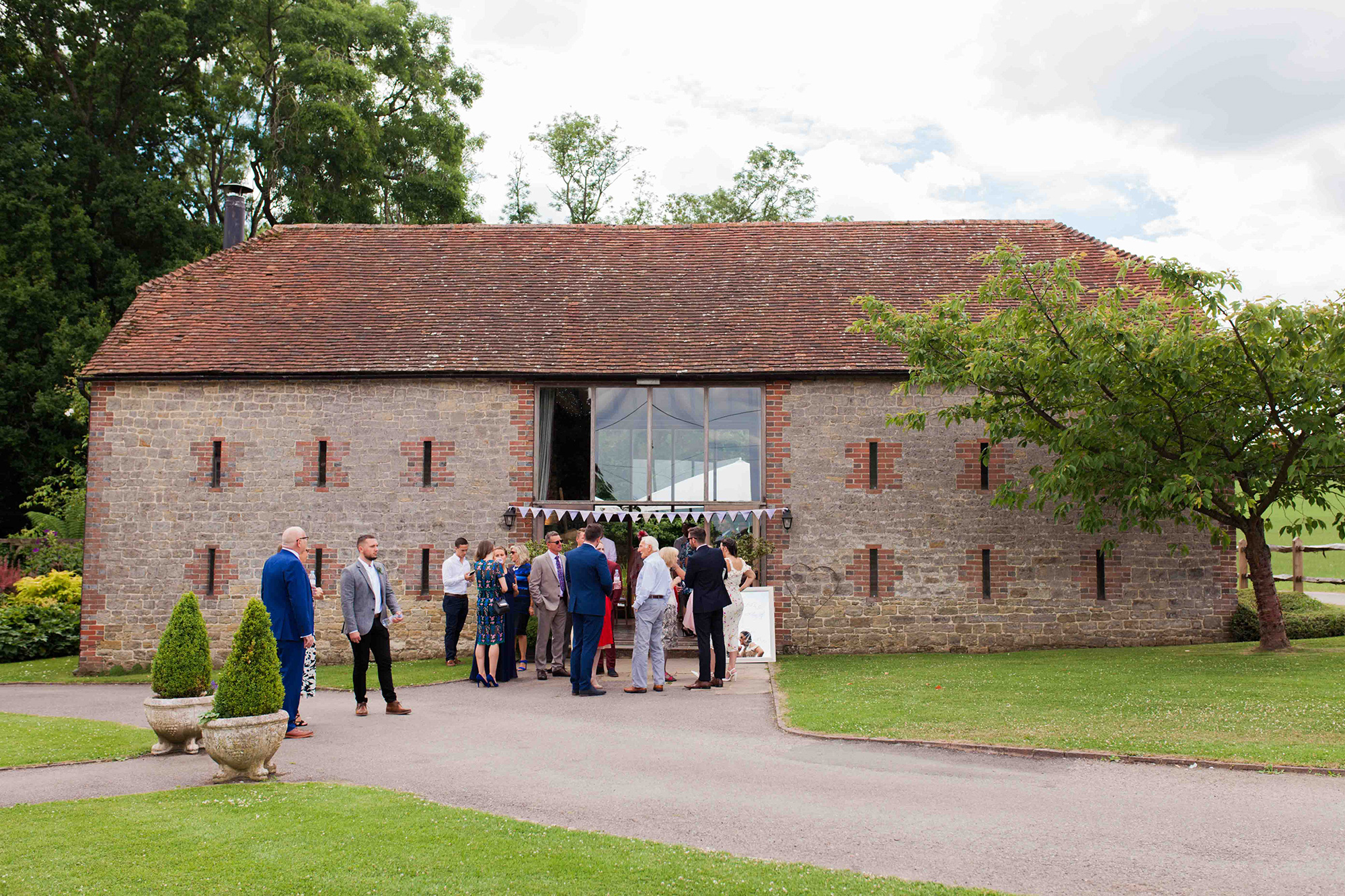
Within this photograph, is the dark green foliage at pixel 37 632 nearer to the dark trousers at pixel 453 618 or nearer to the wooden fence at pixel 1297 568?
the dark trousers at pixel 453 618

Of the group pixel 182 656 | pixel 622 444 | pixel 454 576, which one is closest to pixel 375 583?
pixel 182 656

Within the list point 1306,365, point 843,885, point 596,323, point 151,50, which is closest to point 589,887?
point 843,885

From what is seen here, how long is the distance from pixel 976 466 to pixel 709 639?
5940 mm

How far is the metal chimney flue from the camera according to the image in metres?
19.4

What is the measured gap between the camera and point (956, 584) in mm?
15336

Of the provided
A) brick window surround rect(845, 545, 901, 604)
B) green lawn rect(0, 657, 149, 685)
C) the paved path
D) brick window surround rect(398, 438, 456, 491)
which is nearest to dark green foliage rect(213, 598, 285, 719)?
the paved path

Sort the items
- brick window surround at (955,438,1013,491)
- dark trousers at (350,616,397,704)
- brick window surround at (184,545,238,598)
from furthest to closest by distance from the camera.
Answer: brick window surround at (184,545,238,598) < brick window surround at (955,438,1013,491) < dark trousers at (350,616,397,704)

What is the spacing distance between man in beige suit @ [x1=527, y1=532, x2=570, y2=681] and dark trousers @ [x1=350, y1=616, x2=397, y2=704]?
9.13 ft

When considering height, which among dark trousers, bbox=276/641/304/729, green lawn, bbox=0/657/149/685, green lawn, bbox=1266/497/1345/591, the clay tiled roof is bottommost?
green lawn, bbox=0/657/149/685

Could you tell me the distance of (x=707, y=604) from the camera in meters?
11.9

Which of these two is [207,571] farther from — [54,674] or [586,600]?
[586,600]

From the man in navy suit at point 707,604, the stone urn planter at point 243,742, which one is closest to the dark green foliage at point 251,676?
the stone urn planter at point 243,742

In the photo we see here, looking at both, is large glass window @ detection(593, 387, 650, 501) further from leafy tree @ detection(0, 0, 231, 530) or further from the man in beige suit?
leafy tree @ detection(0, 0, 231, 530)

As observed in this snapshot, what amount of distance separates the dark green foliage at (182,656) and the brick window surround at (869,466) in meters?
10.0
